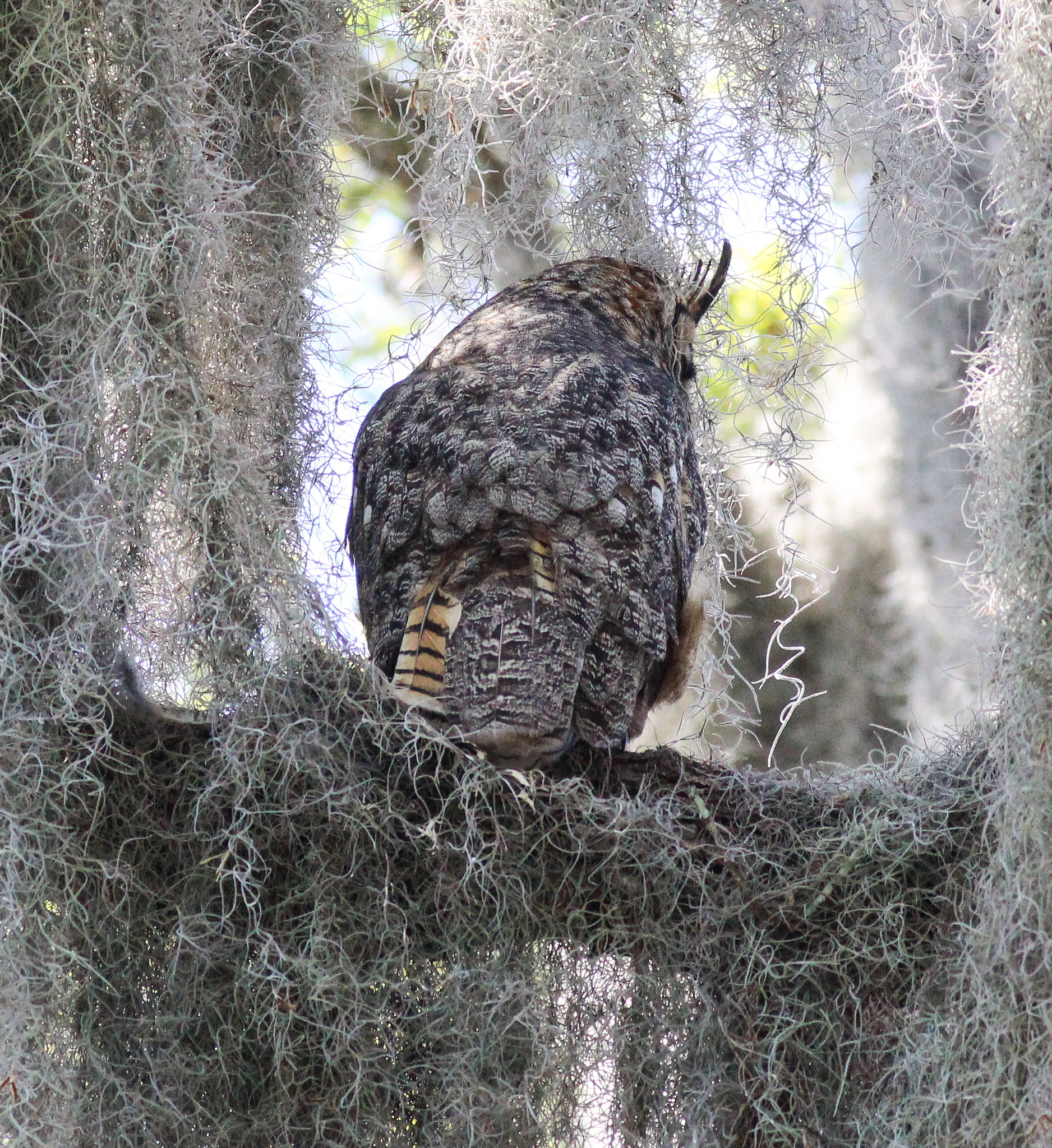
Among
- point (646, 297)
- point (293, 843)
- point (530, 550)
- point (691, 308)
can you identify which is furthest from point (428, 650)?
point (691, 308)

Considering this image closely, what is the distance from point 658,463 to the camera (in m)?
2.55

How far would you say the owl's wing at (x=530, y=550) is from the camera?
222cm

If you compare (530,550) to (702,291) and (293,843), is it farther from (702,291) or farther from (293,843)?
(702,291)

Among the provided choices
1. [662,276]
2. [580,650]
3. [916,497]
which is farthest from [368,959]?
[916,497]

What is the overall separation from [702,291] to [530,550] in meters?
1.16

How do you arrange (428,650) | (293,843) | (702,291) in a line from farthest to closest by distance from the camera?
1. (702,291)
2. (428,650)
3. (293,843)

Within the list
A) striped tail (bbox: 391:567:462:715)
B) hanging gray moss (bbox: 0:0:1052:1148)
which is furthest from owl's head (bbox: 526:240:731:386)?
hanging gray moss (bbox: 0:0:1052:1148)

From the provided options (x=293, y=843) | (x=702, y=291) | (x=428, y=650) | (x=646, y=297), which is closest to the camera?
(x=293, y=843)

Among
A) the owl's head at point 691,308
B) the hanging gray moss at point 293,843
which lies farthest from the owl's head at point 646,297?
the hanging gray moss at point 293,843

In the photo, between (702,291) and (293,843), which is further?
(702,291)

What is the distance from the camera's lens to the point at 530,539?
2332mm

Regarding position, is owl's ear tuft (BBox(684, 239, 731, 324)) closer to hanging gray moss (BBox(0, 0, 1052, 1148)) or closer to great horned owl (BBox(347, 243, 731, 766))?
great horned owl (BBox(347, 243, 731, 766))

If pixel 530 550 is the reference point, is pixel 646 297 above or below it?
above

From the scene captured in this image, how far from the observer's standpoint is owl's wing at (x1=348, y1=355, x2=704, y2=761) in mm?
2221
